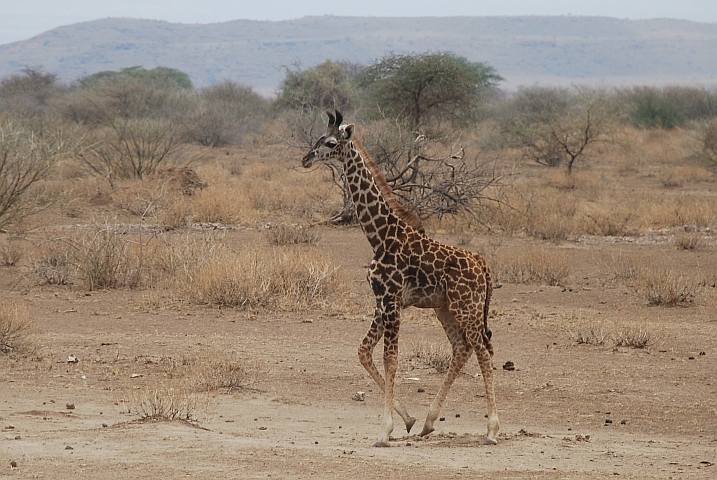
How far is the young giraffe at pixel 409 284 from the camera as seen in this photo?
6.89 metres

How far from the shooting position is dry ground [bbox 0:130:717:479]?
6.06 m

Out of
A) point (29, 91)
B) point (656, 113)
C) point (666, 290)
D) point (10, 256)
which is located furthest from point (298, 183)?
point (29, 91)

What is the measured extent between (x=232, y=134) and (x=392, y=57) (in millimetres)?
11726

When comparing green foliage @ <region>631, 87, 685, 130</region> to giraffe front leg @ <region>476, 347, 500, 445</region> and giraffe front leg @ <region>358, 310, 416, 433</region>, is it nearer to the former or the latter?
giraffe front leg @ <region>476, 347, 500, 445</region>

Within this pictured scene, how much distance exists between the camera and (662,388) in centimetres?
865

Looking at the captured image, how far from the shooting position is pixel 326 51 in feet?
593

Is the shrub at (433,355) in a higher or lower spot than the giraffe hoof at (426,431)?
lower

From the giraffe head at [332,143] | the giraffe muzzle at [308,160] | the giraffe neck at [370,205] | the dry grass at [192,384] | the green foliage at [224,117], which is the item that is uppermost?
the giraffe head at [332,143]

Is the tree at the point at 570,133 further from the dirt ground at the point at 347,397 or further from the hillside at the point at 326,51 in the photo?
the hillside at the point at 326,51

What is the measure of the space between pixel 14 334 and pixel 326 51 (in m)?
175

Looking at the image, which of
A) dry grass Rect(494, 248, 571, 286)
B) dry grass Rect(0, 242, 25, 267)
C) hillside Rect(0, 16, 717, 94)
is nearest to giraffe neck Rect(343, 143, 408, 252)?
dry grass Rect(494, 248, 571, 286)

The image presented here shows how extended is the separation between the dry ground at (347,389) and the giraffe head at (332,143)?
6.41ft

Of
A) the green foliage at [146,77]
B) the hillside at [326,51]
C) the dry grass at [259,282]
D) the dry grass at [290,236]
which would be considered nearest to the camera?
the dry grass at [259,282]

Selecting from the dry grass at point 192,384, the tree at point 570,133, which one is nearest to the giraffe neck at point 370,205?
the dry grass at point 192,384
